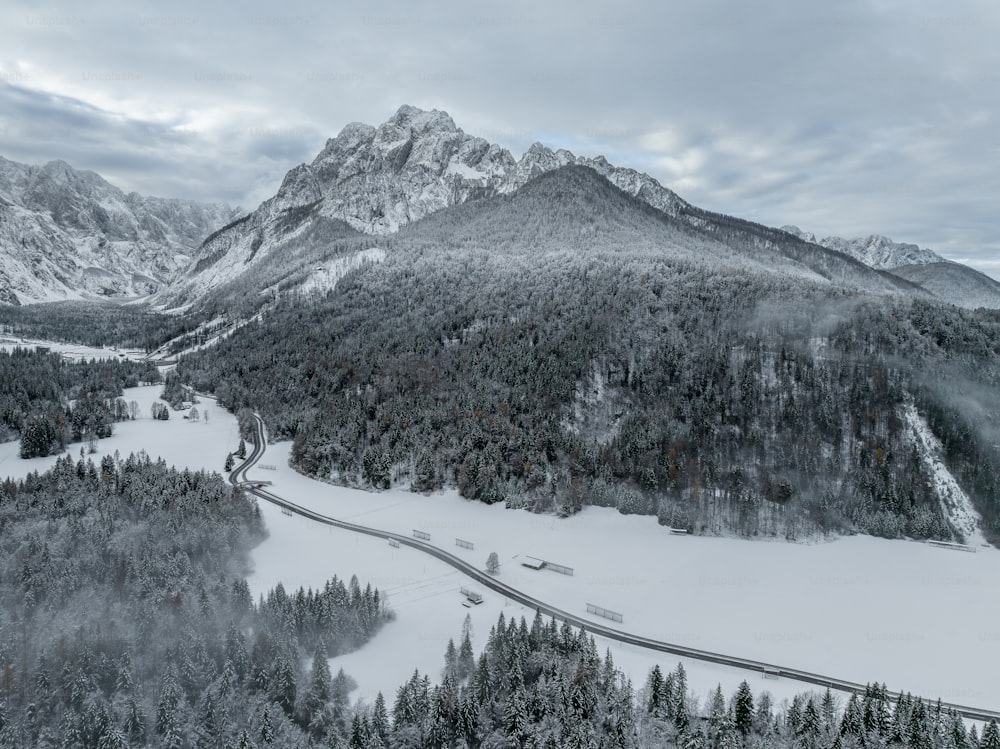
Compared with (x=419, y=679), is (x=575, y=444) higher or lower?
higher

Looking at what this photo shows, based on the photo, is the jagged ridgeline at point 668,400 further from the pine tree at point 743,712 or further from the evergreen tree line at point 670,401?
the pine tree at point 743,712

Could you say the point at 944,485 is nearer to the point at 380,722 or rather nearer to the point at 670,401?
the point at 670,401

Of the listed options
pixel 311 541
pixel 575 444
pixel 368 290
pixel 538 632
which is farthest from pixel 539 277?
pixel 538 632

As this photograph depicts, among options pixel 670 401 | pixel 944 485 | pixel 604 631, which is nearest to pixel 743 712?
pixel 604 631

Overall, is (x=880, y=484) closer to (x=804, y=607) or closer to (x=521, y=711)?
(x=804, y=607)

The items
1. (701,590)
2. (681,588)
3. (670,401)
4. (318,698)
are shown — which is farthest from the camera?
(670,401)

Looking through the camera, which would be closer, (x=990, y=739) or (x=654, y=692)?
(x=990, y=739)

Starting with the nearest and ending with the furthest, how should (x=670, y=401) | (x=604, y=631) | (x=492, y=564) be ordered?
1. (x=604, y=631)
2. (x=492, y=564)
3. (x=670, y=401)
